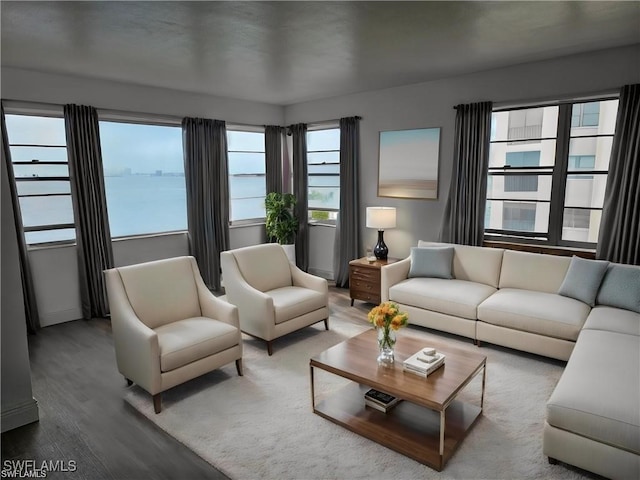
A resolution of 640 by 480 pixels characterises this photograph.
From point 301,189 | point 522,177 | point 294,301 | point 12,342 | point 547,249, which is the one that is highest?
point 522,177

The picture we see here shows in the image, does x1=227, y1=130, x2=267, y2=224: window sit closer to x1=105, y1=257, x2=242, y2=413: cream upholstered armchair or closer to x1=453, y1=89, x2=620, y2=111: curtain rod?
x1=105, y1=257, x2=242, y2=413: cream upholstered armchair

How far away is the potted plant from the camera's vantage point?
6.79 metres

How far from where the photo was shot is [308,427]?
9.42 ft

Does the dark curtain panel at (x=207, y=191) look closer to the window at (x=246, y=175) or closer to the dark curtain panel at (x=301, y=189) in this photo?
the window at (x=246, y=175)

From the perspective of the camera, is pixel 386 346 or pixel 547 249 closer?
pixel 386 346

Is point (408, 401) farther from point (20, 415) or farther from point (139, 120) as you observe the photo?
point (139, 120)

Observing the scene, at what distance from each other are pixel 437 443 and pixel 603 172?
3.48 m

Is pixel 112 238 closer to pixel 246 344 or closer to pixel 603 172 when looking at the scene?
pixel 246 344

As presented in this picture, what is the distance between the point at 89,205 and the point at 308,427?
3903 millimetres

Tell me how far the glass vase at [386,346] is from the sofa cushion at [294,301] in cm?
139

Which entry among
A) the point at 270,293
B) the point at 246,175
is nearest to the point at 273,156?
the point at 246,175

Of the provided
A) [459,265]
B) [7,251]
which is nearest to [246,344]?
[7,251]

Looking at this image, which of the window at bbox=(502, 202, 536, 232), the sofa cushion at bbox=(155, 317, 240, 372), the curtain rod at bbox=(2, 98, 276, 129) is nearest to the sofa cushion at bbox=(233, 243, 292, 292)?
the sofa cushion at bbox=(155, 317, 240, 372)

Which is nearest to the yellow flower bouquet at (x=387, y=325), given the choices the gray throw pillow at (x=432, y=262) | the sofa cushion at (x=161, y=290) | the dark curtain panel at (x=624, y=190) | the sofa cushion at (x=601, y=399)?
the sofa cushion at (x=601, y=399)
